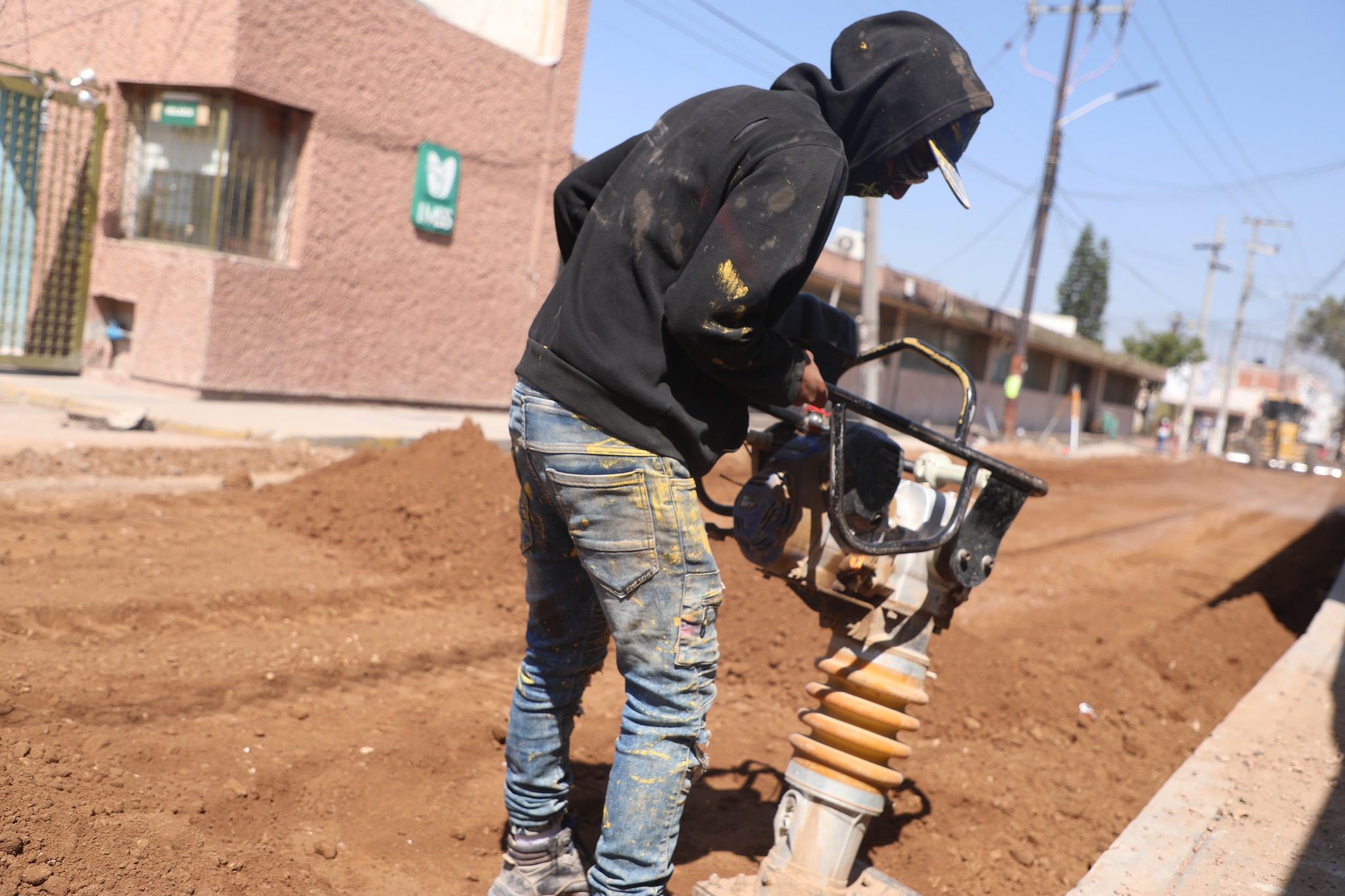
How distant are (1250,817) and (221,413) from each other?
8964 millimetres

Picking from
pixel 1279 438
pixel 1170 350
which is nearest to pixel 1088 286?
pixel 1170 350

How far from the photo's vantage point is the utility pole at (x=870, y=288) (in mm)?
12977

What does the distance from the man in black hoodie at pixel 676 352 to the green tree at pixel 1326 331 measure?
74012mm

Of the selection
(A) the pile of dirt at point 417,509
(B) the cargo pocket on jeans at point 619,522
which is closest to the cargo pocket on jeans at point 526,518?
(B) the cargo pocket on jeans at point 619,522

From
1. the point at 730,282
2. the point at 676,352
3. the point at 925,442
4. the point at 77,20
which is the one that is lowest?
the point at 925,442

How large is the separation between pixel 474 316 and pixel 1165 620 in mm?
9529

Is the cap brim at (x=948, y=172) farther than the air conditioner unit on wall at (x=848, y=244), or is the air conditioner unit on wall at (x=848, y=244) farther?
the air conditioner unit on wall at (x=848, y=244)

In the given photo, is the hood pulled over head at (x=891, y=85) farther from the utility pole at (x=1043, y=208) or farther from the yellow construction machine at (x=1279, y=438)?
the yellow construction machine at (x=1279, y=438)

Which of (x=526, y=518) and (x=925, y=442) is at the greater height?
(x=925, y=442)

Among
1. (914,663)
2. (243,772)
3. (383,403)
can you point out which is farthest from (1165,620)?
(383,403)

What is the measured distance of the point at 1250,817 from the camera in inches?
111

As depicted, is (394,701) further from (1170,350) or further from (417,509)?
(1170,350)

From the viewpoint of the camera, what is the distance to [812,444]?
2.46m

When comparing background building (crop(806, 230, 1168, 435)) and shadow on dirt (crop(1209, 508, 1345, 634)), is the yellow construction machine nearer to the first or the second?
background building (crop(806, 230, 1168, 435))
